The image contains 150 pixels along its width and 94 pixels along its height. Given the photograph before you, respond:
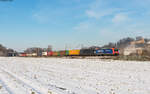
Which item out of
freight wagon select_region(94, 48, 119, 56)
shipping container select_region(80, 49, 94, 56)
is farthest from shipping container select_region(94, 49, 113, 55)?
shipping container select_region(80, 49, 94, 56)

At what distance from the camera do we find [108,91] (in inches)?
268

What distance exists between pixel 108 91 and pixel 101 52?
38.9m

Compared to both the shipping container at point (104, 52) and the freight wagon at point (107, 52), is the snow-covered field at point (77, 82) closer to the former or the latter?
the freight wagon at point (107, 52)

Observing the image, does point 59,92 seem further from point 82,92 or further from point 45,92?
point 82,92

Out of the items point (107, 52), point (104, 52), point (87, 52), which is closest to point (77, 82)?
point (107, 52)

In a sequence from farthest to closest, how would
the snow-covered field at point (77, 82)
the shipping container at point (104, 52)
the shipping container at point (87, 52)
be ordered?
the shipping container at point (87, 52)
the shipping container at point (104, 52)
the snow-covered field at point (77, 82)

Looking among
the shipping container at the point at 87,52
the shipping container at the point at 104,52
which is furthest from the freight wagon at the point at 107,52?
the shipping container at the point at 87,52

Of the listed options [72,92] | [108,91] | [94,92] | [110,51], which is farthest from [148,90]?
[110,51]

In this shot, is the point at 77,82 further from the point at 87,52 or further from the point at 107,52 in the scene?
the point at 87,52

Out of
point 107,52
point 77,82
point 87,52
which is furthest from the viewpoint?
point 87,52

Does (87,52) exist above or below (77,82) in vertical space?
above

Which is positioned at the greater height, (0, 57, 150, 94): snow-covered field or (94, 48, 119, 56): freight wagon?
(94, 48, 119, 56): freight wagon

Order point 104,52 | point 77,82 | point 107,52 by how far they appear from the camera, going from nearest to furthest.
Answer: point 77,82, point 107,52, point 104,52

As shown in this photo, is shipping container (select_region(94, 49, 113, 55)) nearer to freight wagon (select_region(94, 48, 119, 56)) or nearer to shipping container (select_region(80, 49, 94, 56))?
freight wagon (select_region(94, 48, 119, 56))
